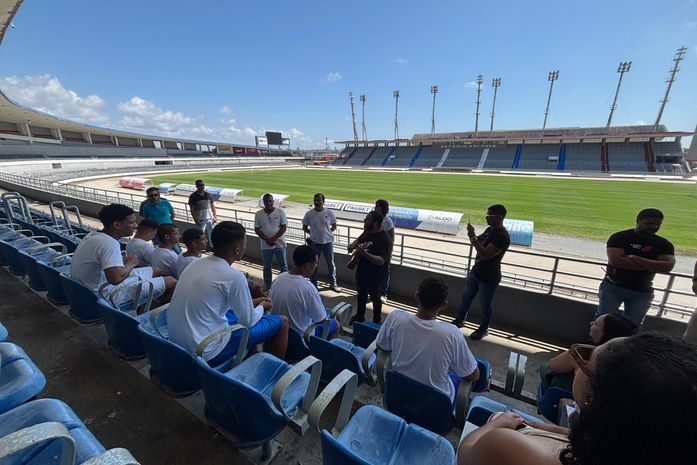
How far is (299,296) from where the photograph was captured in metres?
2.95

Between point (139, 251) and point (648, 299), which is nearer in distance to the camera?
point (648, 299)

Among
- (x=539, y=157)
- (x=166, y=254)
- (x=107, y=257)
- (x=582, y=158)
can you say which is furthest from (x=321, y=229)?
(x=582, y=158)

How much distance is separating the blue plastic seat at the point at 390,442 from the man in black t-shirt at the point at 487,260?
262 centimetres

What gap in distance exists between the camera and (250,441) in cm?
200

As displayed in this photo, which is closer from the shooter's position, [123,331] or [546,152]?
[123,331]

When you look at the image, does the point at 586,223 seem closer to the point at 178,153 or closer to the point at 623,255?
the point at 623,255

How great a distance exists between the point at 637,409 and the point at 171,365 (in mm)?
2717

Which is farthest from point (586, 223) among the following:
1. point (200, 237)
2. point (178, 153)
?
point (178, 153)

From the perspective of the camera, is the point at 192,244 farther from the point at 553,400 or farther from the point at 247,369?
the point at 553,400

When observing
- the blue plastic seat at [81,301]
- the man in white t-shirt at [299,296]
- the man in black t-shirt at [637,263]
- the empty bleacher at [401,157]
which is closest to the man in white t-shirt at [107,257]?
the blue plastic seat at [81,301]

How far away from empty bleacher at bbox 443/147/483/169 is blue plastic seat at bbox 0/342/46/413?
5767 centimetres

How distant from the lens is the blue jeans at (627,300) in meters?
3.58

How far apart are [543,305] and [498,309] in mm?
623

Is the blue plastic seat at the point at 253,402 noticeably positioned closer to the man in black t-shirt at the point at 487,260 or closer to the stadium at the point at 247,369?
the stadium at the point at 247,369
